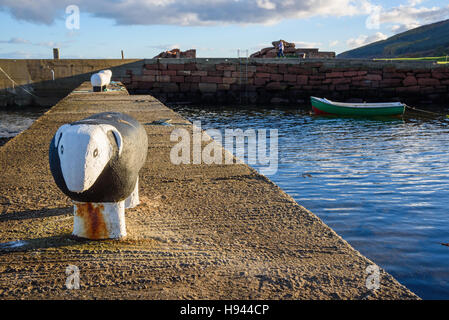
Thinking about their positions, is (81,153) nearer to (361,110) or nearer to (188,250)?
(188,250)

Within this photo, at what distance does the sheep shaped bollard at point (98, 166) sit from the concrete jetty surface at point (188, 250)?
6.3 inches

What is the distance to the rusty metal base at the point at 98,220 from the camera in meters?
2.95

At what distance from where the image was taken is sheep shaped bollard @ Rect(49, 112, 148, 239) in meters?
2.57

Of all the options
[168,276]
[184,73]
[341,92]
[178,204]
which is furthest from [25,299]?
[341,92]

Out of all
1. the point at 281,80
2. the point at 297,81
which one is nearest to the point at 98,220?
the point at 281,80

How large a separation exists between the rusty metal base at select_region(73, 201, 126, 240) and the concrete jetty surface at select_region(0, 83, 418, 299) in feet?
0.20

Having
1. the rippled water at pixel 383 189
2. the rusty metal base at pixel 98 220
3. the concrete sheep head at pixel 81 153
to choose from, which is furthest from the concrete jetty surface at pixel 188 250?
the rippled water at pixel 383 189

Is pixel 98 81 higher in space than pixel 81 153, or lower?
higher

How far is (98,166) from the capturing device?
2652 mm

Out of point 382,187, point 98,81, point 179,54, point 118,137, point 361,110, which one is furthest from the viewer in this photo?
point 179,54

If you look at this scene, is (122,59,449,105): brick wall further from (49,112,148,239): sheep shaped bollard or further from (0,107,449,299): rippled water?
(49,112,148,239): sheep shaped bollard

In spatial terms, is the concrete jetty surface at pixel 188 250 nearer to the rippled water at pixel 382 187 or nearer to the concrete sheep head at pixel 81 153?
the concrete sheep head at pixel 81 153

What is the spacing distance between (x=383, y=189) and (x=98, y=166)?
20.8ft

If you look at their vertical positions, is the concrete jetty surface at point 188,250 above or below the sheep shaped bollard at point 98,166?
below
